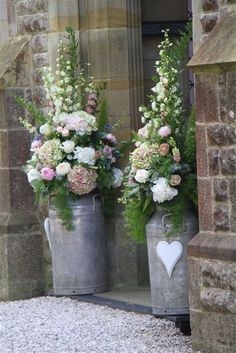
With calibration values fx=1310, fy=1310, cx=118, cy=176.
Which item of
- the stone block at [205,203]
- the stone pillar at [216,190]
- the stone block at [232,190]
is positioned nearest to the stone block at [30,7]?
the stone pillar at [216,190]

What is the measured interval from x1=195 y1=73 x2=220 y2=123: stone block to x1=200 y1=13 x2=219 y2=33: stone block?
0.40 m

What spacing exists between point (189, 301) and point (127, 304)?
173cm

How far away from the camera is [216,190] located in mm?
8094

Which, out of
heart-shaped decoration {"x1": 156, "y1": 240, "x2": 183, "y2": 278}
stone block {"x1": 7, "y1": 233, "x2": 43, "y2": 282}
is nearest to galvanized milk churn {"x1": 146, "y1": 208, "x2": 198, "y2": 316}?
heart-shaped decoration {"x1": 156, "y1": 240, "x2": 183, "y2": 278}

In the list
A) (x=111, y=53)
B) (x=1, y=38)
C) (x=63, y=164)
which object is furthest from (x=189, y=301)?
(x=1, y=38)

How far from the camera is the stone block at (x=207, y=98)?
8.02 meters

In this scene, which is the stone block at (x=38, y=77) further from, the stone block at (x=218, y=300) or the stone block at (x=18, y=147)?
the stone block at (x=218, y=300)

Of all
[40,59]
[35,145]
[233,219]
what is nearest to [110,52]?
[40,59]

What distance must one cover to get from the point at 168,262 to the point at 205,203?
3.19ft

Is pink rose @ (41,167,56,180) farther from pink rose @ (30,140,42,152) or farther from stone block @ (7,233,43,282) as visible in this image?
stone block @ (7,233,43,282)

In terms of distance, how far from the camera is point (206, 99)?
809cm

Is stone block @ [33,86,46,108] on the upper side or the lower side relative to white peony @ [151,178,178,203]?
upper

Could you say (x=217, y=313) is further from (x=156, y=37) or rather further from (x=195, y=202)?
(x=156, y=37)

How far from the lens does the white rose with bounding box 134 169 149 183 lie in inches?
357
